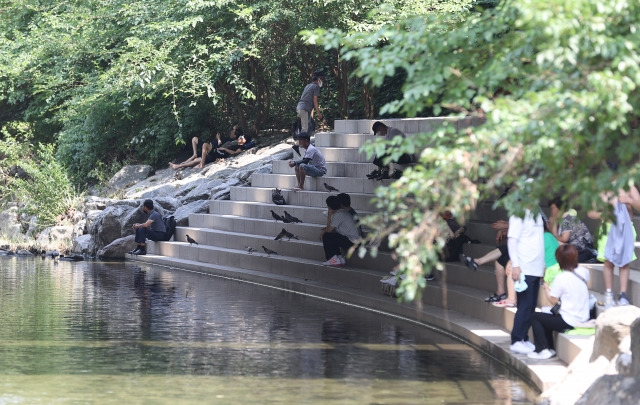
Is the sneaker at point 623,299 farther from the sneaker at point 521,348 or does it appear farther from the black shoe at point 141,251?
the black shoe at point 141,251

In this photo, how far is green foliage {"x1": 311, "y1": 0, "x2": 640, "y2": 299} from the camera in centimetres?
661

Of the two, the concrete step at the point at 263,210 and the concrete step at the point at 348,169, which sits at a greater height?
the concrete step at the point at 348,169

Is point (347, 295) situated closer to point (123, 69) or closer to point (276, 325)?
point (276, 325)

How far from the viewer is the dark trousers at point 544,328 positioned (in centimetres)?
1113

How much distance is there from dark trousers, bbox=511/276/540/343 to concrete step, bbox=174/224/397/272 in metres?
6.09

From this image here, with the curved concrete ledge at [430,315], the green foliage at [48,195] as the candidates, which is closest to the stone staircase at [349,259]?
the curved concrete ledge at [430,315]

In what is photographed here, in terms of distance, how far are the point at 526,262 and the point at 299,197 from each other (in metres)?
11.7

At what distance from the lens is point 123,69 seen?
2786 centimetres

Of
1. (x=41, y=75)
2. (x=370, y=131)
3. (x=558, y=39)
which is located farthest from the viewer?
(x=41, y=75)

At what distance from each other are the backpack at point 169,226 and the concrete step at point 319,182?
207 cm

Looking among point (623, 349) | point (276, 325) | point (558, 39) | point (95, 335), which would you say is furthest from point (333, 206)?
point (558, 39)

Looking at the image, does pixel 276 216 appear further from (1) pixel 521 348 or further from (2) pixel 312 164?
(1) pixel 521 348

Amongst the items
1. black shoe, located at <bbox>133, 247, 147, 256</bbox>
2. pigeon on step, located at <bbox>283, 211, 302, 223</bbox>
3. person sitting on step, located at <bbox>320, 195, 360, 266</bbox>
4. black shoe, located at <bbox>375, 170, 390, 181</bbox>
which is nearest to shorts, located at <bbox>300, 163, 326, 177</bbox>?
pigeon on step, located at <bbox>283, 211, 302, 223</bbox>

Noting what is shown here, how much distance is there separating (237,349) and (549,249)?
3867mm
